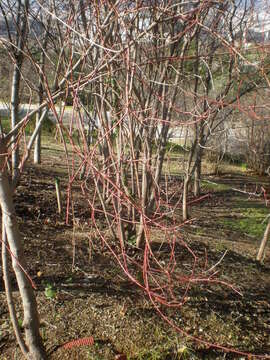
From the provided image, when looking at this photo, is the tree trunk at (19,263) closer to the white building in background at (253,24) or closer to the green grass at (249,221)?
the white building in background at (253,24)

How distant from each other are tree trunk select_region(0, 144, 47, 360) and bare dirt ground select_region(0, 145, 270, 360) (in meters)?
0.20

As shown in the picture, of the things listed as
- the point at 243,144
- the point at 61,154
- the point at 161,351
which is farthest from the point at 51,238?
the point at 243,144

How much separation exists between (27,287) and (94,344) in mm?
660

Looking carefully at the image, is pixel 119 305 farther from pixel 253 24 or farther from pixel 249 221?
pixel 249 221

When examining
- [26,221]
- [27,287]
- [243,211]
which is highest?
[27,287]

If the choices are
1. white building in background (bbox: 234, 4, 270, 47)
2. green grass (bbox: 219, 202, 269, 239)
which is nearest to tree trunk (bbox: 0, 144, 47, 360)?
white building in background (bbox: 234, 4, 270, 47)

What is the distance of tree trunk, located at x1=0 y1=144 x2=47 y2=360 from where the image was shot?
1483 mm

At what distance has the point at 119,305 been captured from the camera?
2311mm

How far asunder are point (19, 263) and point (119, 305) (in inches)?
41.6

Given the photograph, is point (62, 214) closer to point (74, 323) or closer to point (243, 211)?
point (74, 323)

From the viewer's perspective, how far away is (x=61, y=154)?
24.4ft

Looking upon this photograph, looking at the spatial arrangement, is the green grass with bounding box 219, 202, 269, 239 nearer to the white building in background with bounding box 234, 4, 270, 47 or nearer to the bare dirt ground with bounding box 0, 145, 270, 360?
the bare dirt ground with bounding box 0, 145, 270, 360

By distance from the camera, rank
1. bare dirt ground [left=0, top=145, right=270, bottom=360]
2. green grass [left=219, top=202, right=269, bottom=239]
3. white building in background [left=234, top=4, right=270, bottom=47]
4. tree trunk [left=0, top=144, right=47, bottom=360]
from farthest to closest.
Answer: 1. green grass [left=219, top=202, right=269, bottom=239]
2. white building in background [left=234, top=4, right=270, bottom=47]
3. bare dirt ground [left=0, top=145, right=270, bottom=360]
4. tree trunk [left=0, top=144, right=47, bottom=360]

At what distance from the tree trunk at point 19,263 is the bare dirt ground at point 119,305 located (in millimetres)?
203
